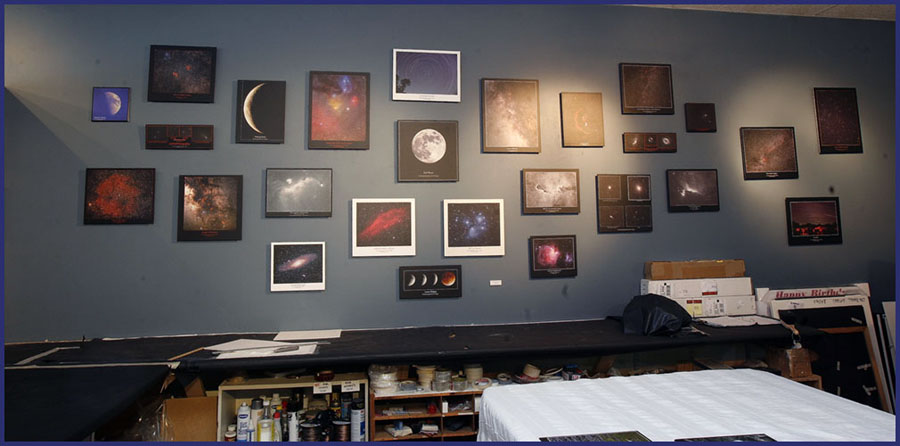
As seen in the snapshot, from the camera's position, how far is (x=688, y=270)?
3.15m

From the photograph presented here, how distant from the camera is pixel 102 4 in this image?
300 cm

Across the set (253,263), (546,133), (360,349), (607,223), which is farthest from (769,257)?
(253,263)

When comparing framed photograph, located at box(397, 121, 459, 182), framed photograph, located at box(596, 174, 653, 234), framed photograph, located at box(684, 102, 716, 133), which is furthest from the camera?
framed photograph, located at box(684, 102, 716, 133)

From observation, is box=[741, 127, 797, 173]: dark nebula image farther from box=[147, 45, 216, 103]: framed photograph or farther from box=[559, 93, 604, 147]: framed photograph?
box=[147, 45, 216, 103]: framed photograph

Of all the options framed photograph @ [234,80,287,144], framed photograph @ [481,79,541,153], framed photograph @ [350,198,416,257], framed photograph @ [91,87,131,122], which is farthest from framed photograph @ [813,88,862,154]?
framed photograph @ [91,87,131,122]

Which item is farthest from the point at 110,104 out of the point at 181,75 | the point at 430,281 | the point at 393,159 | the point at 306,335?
the point at 430,281

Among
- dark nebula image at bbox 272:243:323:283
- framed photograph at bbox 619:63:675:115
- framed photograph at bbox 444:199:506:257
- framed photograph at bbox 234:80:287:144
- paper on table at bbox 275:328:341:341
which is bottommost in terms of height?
paper on table at bbox 275:328:341:341

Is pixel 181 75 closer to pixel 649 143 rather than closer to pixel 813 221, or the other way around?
pixel 649 143

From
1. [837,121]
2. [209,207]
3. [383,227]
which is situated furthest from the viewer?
[837,121]

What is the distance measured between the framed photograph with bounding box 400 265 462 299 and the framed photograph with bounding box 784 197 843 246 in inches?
107

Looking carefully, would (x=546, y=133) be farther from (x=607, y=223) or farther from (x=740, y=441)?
(x=740, y=441)

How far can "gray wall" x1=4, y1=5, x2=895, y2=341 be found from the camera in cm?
287

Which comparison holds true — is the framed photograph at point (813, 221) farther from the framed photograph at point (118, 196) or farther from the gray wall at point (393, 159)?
the framed photograph at point (118, 196)

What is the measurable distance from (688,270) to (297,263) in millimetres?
2821
